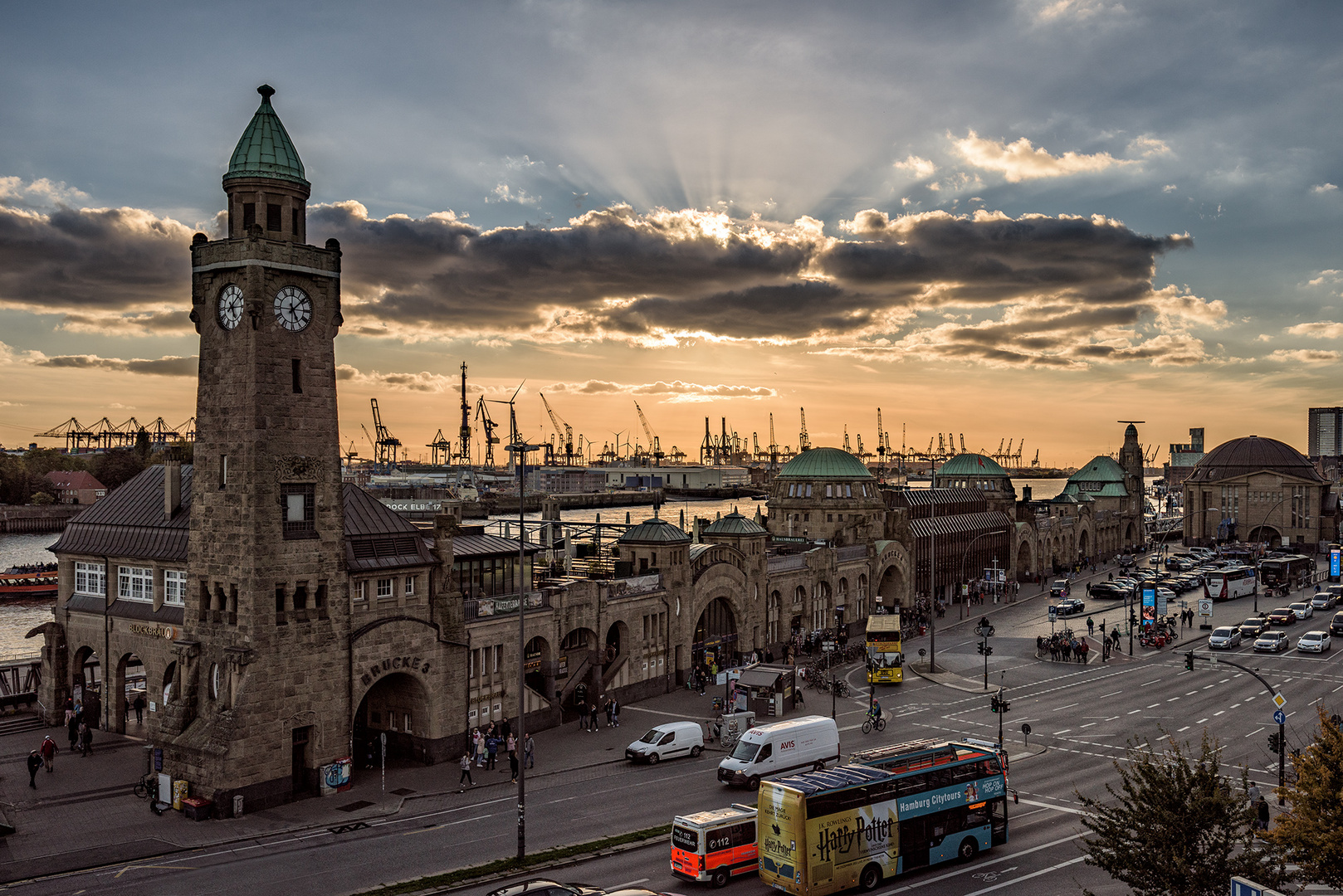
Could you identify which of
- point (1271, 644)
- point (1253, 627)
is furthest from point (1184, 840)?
point (1253, 627)

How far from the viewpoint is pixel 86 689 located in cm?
5475

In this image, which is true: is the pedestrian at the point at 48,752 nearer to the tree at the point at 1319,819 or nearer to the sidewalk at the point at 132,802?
the sidewalk at the point at 132,802

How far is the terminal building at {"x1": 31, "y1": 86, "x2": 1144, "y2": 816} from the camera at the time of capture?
1694 inches

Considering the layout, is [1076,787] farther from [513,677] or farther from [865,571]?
[865,571]

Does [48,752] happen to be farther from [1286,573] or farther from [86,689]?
[1286,573]

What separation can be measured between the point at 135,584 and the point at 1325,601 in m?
101

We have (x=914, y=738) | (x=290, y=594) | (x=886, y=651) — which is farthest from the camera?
(x=886, y=651)

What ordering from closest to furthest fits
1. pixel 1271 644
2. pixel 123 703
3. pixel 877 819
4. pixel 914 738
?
pixel 877 819 → pixel 914 738 → pixel 123 703 → pixel 1271 644

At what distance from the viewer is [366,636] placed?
46000mm

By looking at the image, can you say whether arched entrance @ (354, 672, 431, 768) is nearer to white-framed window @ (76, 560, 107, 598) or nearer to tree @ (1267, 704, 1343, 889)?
white-framed window @ (76, 560, 107, 598)

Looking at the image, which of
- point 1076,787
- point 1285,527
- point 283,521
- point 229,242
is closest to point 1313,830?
point 1076,787

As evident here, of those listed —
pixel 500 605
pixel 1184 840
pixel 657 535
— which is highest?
pixel 657 535

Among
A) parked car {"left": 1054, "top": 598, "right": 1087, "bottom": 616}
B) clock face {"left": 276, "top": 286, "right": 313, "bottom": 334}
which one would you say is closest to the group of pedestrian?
clock face {"left": 276, "top": 286, "right": 313, "bottom": 334}

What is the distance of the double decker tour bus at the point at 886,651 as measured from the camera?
224ft
